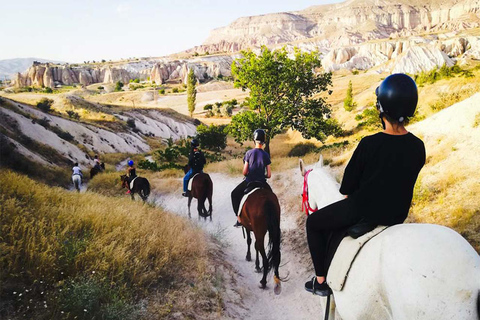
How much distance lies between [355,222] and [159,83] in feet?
509

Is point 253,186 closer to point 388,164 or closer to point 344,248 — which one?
point 344,248

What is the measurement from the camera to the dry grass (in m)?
3.98

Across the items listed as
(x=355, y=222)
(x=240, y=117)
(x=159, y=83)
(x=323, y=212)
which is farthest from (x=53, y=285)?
(x=159, y=83)

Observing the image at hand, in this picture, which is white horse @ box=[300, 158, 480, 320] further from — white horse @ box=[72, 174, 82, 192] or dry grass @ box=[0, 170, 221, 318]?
white horse @ box=[72, 174, 82, 192]

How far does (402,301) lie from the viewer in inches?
96.0

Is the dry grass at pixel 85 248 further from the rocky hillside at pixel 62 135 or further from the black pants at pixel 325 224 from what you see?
the rocky hillside at pixel 62 135

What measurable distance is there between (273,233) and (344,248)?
312cm

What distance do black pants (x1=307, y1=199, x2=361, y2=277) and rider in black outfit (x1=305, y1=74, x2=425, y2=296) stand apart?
1.0 inches

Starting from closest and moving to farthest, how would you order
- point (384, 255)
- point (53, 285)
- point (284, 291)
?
point (384, 255) → point (53, 285) → point (284, 291)

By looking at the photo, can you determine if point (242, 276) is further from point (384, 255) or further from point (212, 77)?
point (212, 77)

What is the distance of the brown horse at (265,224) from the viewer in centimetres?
619

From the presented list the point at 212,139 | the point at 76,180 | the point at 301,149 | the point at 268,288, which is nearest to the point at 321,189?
the point at 268,288

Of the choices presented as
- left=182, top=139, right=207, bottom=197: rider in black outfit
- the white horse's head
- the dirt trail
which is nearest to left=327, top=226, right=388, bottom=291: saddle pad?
the white horse's head

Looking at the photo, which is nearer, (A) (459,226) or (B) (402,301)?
(B) (402,301)
